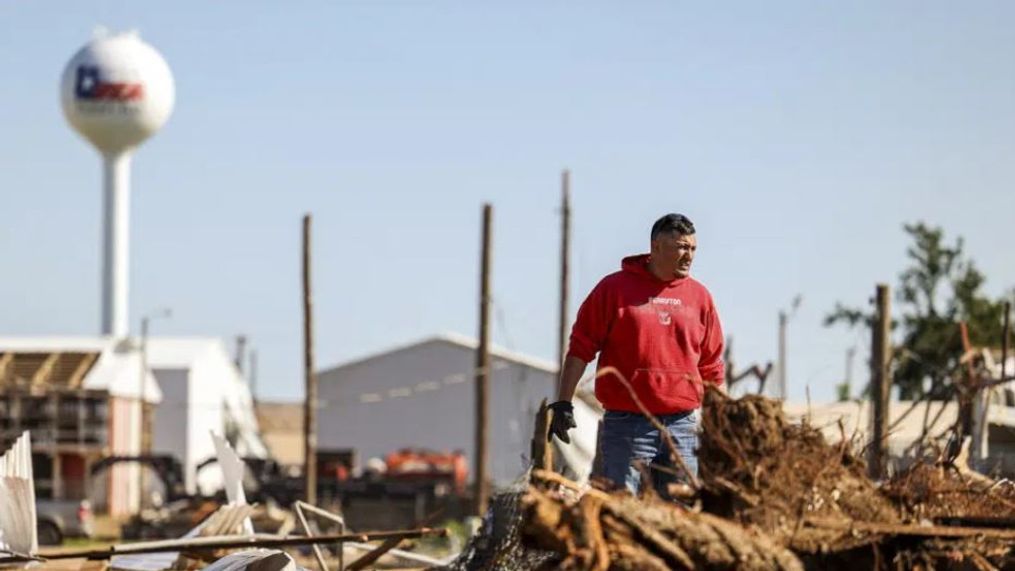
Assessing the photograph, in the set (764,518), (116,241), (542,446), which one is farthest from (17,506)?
(116,241)

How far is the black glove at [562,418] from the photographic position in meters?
9.23

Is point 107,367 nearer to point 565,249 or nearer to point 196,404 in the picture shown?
point 196,404

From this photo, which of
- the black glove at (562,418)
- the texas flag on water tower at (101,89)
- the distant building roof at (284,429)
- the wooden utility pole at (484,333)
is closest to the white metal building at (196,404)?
the texas flag on water tower at (101,89)

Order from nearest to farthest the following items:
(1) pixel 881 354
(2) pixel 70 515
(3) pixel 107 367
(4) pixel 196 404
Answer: (1) pixel 881 354
(2) pixel 70 515
(3) pixel 107 367
(4) pixel 196 404

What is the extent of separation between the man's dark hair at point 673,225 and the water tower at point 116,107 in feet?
→ 211

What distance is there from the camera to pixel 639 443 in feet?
30.0

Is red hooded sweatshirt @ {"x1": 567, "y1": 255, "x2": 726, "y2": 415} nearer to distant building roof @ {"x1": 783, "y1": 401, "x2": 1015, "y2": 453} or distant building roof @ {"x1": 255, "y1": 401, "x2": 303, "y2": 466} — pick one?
distant building roof @ {"x1": 783, "y1": 401, "x2": 1015, "y2": 453}

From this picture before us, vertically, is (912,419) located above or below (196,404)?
above

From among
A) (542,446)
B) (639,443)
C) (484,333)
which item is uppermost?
(639,443)

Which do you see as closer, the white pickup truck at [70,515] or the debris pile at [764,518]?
the debris pile at [764,518]

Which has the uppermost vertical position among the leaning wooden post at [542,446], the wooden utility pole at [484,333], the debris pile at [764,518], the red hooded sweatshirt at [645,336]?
the red hooded sweatshirt at [645,336]

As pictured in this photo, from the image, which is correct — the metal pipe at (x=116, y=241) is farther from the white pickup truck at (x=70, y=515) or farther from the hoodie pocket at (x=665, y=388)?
the hoodie pocket at (x=665, y=388)

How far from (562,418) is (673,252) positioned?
822mm

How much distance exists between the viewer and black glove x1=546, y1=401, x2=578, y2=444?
9227mm
